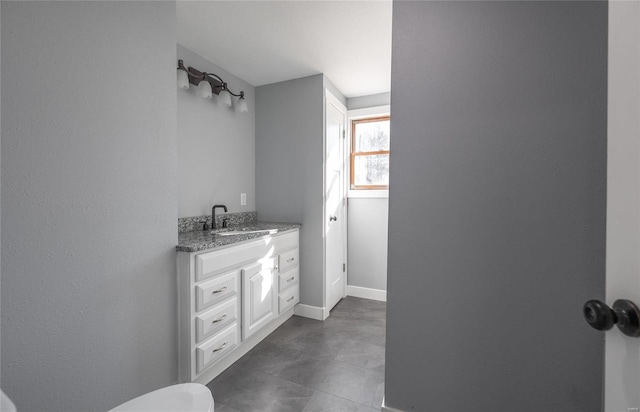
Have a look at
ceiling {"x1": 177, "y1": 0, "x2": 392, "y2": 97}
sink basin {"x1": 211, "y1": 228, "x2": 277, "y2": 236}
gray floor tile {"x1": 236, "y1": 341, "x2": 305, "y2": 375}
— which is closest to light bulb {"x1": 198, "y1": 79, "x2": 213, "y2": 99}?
ceiling {"x1": 177, "y1": 0, "x2": 392, "y2": 97}

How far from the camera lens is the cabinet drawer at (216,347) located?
1.66m

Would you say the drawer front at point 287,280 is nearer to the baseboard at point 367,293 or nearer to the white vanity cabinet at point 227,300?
the white vanity cabinet at point 227,300

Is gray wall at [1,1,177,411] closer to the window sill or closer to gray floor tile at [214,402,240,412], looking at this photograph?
gray floor tile at [214,402,240,412]

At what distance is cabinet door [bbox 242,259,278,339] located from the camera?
2029 mm

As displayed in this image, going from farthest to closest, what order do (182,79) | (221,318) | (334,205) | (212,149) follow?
(334,205) < (212,149) < (182,79) < (221,318)

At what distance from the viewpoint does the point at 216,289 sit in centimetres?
176

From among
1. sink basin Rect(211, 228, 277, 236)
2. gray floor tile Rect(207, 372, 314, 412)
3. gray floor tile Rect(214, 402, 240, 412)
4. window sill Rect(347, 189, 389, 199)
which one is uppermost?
window sill Rect(347, 189, 389, 199)

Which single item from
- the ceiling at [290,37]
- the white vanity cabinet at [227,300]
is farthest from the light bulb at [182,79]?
the white vanity cabinet at [227,300]

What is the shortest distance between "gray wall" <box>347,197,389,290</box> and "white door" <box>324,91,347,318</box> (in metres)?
0.13

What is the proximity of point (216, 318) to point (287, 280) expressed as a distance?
3.03ft

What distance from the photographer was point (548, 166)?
112 centimetres

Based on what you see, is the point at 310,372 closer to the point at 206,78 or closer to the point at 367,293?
the point at 367,293

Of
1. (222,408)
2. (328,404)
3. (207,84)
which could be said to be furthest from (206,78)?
(328,404)

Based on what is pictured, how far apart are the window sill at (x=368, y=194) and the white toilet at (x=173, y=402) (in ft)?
8.76
